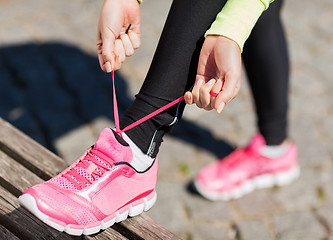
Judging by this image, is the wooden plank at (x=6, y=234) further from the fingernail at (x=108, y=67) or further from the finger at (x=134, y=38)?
the finger at (x=134, y=38)

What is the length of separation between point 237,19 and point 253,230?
4.02 feet

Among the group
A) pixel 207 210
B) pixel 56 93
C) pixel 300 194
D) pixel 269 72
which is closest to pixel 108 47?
pixel 269 72

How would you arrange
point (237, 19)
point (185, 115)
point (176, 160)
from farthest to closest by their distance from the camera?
point (185, 115), point (176, 160), point (237, 19)

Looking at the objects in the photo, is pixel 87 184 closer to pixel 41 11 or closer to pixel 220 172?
pixel 220 172

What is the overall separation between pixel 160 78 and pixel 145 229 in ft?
1.59

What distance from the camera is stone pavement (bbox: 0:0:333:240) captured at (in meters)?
2.34

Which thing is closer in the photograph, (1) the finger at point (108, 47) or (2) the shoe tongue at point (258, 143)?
(1) the finger at point (108, 47)

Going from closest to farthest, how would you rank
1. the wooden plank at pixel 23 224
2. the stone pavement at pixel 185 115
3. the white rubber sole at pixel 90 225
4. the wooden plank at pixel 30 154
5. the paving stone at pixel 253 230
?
the white rubber sole at pixel 90 225, the wooden plank at pixel 23 224, the wooden plank at pixel 30 154, the paving stone at pixel 253 230, the stone pavement at pixel 185 115

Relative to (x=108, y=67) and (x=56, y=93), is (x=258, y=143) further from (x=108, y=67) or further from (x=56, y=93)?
(x=56, y=93)

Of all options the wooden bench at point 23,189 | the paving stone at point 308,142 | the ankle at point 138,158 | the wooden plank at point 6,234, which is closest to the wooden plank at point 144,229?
the wooden bench at point 23,189

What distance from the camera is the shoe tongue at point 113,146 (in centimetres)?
144

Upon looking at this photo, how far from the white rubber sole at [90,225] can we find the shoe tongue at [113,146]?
16 centimetres

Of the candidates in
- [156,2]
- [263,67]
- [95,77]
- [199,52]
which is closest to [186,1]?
[199,52]

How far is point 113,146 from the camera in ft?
4.74
